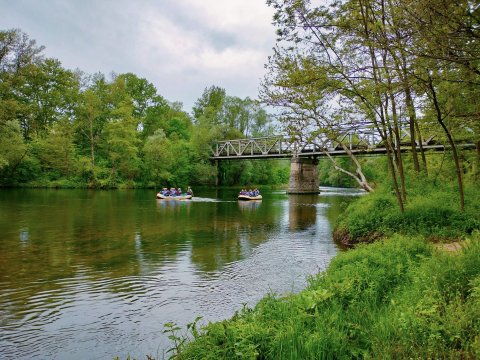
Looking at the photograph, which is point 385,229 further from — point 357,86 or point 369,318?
point 369,318

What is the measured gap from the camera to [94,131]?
198 ft

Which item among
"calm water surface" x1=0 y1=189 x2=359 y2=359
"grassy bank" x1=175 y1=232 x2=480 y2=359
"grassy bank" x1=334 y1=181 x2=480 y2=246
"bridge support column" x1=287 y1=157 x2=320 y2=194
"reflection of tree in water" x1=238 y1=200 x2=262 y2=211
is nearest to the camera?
"grassy bank" x1=175 y1=232 x2=480 y2=359

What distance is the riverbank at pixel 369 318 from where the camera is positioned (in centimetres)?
417

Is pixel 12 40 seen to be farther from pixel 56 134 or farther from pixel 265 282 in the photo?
pixel 265 282

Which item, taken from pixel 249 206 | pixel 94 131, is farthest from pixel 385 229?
pixel 94 131

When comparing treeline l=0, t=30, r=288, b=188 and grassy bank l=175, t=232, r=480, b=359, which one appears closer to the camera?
grassy bank l=175, t=232, r=480, b=359

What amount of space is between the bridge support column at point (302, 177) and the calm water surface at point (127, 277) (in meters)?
34.8

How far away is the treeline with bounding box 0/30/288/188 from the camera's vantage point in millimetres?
46969

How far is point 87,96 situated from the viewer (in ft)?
180

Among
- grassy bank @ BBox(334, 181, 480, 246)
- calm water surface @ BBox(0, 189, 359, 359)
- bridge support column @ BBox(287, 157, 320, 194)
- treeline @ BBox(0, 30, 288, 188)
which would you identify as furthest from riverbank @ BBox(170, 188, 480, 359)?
bridge support column @ BBox(287, 157, 320, 194)

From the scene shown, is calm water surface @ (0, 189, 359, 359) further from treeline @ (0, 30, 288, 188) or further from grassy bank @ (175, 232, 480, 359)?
treeline @ (0, 30, 288, 188)

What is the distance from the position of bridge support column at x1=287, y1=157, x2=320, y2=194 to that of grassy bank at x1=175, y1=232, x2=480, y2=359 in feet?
160

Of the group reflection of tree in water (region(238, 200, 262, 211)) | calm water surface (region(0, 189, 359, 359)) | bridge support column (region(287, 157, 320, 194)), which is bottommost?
calm water surface (region(0, 189, 359, 359))

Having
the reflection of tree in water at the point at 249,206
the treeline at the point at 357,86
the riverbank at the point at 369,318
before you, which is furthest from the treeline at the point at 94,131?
the riverbank at the point at 369,318
